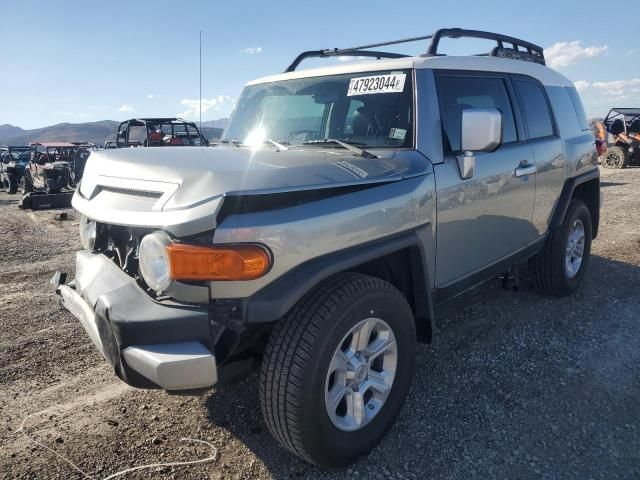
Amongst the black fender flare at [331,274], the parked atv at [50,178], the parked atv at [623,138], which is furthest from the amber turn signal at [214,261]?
the parked atv at [623,138]

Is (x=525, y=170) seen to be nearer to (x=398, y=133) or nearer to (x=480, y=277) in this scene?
(x=480, y=277)

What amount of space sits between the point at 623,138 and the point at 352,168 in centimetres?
1895

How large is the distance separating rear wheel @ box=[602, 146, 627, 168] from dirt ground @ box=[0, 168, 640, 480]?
15709 millimetres

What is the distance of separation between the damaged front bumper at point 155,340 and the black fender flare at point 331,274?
0.23m

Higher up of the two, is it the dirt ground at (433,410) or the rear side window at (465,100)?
the rear side window at (465,100)

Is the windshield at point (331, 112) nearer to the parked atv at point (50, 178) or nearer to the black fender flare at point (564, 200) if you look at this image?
the black fender flare at point (564, 200)

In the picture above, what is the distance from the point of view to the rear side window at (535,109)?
408 centimetres

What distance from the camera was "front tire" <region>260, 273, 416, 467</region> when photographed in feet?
7.27

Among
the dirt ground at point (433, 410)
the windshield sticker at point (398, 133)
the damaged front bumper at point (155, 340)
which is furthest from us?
the windshield sticker at point (398, 133)

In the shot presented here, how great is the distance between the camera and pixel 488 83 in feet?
12.2

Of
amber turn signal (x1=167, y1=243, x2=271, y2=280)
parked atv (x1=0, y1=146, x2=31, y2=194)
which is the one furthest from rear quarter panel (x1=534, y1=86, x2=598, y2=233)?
parked atv (x1=0, y1=146, x2=31, y2=194)

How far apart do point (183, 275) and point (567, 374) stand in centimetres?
272

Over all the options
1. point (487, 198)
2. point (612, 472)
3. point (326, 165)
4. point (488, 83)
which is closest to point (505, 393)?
point (612, 472)

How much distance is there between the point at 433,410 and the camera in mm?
2994
